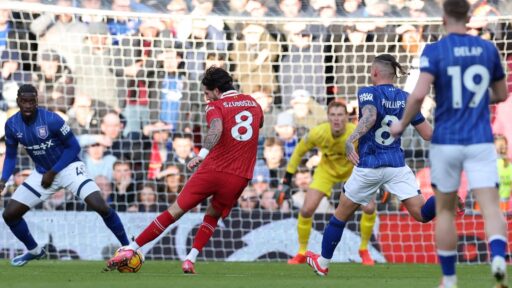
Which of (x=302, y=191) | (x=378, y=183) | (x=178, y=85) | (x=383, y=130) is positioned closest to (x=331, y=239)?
(x=378, y=183)

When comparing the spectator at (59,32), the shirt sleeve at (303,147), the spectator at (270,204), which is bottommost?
the spectator at (270,204)

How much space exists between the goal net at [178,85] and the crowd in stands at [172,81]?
2 cm

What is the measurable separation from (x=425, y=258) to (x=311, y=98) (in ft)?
9.72

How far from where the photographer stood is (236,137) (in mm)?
10711

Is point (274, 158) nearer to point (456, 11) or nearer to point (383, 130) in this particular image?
point (383, 130)

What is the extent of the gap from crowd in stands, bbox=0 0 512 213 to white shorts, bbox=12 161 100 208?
337 centimetres

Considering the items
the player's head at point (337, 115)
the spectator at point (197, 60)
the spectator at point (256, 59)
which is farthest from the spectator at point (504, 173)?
the spectator at point (197, 60)

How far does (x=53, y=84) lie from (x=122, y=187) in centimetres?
194

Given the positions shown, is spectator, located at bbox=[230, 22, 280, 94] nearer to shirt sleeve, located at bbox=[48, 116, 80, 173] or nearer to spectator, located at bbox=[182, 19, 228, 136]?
spectator, located at bbox=[182, 19, 228, 136]

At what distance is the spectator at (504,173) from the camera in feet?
49.4

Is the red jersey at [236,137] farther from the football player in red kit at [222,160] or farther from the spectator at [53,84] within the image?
the spectator at [53,84]

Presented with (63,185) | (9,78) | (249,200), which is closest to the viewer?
(63,185)

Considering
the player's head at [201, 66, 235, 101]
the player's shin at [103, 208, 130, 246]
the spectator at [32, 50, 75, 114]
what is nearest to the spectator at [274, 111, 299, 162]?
the spectator at [32, 50, 75, 114]

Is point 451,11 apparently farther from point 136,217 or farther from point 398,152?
point 136,217
